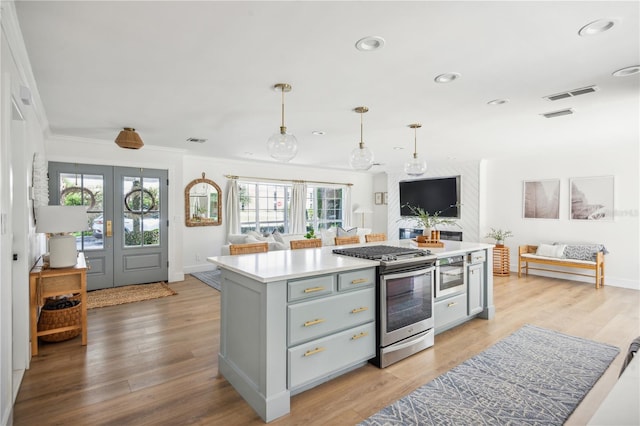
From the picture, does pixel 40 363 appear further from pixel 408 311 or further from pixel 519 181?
pixel 519 181

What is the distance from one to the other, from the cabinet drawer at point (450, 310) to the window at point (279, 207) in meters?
4.85

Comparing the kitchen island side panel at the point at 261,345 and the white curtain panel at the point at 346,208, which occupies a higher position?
the white curtain panel at the point at 346,208

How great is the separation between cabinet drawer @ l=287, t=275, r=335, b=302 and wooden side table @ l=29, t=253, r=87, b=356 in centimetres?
230

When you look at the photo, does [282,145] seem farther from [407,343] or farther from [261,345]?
[407,343]

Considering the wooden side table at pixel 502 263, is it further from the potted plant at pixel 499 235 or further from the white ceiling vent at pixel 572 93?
the white ceiling vent at pixel 572 93

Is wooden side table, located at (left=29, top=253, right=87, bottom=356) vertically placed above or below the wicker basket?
above

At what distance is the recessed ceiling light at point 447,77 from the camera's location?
2.61 metres

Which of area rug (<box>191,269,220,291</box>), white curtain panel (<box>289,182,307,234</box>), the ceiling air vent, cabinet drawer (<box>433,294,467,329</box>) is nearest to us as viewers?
cabinet drawer (<box>433,294,467,329</box>)

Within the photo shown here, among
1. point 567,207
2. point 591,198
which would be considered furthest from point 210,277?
point 591,198

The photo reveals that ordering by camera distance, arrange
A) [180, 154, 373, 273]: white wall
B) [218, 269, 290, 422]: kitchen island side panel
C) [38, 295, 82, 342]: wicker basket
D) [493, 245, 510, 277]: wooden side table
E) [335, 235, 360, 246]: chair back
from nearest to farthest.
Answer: [218, 269, 290, 422]: kitchen island side panel, [38, 295, 82, 342]: wicker basket, [335, 235, 360, 246]: chair back, [493, 245, 510, 277]: wooden side table, [180, 154, 373, 273]: white wall

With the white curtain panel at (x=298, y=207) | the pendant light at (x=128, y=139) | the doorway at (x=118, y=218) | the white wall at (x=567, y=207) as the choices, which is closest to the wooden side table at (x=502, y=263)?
the white wall at (x=567, y=207)

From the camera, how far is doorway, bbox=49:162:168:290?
4965mm

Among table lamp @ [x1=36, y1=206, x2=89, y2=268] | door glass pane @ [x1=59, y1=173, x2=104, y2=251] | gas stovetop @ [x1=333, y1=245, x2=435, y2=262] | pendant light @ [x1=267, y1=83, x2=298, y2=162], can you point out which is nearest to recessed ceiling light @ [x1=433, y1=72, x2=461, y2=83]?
pendant light @ [x1=267, y1=83, x2=298, y2=162]

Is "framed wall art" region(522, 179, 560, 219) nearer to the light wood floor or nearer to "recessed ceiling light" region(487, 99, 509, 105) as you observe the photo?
the light wood floor
